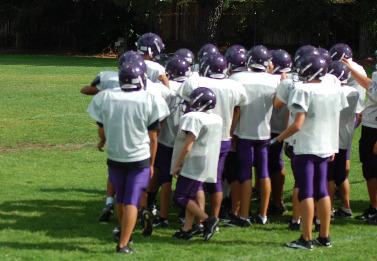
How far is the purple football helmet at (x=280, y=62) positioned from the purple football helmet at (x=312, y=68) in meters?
1.68

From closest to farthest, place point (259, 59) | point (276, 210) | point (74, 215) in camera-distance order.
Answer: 1. point (259, 59)
2. point (74, 215)
3. point (276, 210)

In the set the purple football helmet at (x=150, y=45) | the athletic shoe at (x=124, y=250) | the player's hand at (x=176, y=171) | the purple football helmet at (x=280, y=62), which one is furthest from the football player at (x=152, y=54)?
the athletic shoe at (x=124, y=250)

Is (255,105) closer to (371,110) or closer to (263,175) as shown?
(263,175)

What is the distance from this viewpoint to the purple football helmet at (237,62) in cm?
908

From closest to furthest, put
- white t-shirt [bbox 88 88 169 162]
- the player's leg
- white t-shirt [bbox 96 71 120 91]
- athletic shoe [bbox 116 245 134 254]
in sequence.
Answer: white t-shirt [bbox 88 88 169 162]
athletic shoe [bbox 116 245 134 254]
white t-shirt [bbox 96 71 120 91]
the player's leg

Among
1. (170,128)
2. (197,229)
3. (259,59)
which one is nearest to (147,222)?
(197,229)

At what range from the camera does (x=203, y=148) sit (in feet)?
25.9

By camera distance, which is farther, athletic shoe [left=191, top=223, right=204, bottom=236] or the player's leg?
the player's leg

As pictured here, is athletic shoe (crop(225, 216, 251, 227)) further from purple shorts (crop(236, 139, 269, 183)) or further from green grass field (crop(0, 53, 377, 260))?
purple shorts (crop(236, 139, 269, 183))

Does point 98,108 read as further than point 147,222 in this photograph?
No

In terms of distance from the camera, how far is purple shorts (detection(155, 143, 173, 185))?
860 centimetres

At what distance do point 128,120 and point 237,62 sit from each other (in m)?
2.31

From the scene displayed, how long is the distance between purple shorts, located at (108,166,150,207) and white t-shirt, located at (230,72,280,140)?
1.80 m

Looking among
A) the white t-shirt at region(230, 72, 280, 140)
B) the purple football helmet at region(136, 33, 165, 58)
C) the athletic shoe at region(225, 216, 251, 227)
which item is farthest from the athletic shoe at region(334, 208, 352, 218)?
the purple football helmet at region(136, 33, 165, 58)
